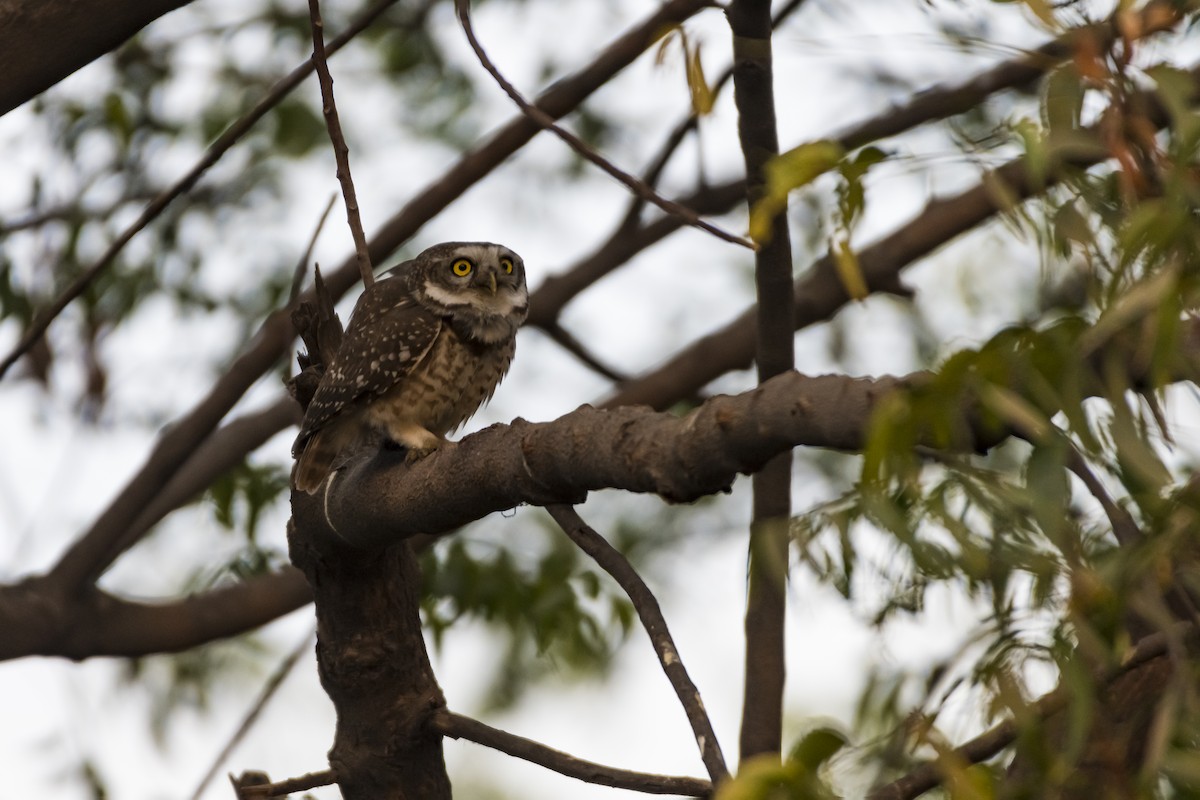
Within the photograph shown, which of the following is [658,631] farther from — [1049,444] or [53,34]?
[53,34]

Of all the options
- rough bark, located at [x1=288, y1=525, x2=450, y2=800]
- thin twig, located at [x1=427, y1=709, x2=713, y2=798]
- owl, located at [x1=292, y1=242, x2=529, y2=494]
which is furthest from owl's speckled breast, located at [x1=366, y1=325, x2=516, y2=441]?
thin twig, located at [x1=427, y1=709, x2=713, y2=798]

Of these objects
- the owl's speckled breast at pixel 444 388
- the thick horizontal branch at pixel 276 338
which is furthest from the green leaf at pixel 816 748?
the thick horizontal branch at pixel 276 338

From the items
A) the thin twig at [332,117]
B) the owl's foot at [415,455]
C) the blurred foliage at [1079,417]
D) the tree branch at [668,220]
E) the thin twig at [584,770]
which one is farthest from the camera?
the tree branch at [668,220]

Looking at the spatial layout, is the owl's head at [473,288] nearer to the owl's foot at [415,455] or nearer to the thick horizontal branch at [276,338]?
the thick horizontal branch at [276,338]

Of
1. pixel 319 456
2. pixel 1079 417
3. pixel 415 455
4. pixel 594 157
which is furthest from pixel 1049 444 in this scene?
pixel 319 456

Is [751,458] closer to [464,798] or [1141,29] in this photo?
[1141,29]

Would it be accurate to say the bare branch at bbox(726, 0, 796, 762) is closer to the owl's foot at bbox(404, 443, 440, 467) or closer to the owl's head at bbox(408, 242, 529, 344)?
the owl's foot at bbox(404, 443, 440, 467)

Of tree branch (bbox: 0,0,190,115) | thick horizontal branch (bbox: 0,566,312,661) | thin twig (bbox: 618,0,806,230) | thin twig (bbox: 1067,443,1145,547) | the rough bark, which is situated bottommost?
thin twig (bbox: 1067,443,1145,547)

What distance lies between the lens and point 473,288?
4.54 meters

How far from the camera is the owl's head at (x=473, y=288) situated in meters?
4.48

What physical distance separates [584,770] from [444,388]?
1.76 meters

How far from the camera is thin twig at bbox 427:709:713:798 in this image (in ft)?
8.91

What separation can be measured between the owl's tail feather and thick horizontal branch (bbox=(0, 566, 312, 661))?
0.88m

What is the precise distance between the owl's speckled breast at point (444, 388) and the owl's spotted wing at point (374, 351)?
0.04m
